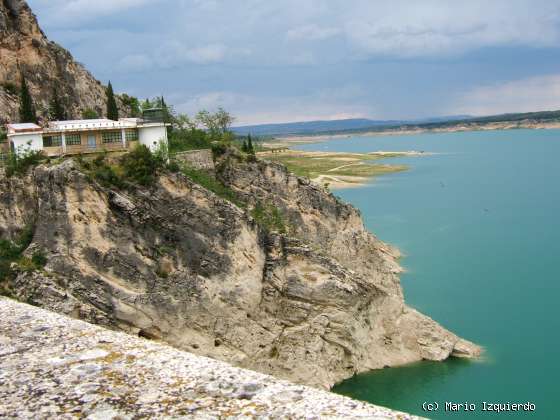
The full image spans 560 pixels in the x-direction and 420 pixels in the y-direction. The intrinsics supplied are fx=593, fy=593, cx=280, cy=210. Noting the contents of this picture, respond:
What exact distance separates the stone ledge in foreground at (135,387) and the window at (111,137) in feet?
47.5

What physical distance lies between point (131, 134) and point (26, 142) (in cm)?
489

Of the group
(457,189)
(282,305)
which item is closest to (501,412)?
(282,305)

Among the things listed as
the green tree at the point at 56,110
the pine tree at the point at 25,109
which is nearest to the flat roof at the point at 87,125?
the pine tree at the point at 25,109

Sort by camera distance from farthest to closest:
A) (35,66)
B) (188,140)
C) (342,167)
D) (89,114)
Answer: (342,167), (35,66), (89,114), (188,140)

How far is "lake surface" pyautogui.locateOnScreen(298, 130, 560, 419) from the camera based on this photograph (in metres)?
27.1

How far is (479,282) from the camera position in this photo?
4234cm

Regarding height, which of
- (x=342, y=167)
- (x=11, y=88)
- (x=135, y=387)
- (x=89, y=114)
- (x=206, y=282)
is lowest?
(x=342, y=167)

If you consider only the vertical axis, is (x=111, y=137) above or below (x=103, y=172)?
above

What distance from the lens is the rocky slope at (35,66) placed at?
35375mm

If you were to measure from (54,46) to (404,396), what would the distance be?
3043 centimetres

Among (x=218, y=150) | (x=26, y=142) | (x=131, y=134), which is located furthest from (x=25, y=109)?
(x=218, y=150)

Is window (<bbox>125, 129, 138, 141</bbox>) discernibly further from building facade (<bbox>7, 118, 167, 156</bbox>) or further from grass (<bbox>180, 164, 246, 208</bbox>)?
grass (<bbox>180, 164, 246, 208</bbox>)

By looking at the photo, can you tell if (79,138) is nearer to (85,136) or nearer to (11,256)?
(85,136)

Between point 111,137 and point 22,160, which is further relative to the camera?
point 111,137
